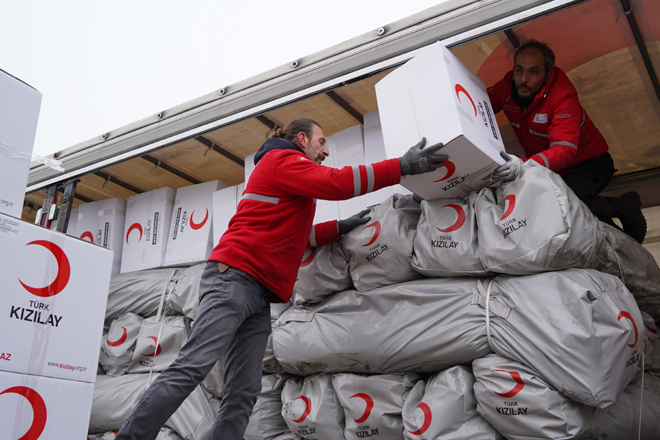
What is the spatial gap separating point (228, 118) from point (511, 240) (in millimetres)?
1629

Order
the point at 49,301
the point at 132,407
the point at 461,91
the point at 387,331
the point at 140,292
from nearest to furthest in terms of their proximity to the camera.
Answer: the point at 49,301, the point at 461,91, the point at 387,331, the point at 132,407, the point at 140,292

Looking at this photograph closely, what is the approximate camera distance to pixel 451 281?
94.3 inches

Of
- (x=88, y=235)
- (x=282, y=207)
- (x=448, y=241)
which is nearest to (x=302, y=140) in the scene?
(x=282, y=207)

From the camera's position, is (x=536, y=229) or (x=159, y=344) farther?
(x=159, y=344)

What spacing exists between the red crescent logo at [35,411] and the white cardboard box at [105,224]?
231cm

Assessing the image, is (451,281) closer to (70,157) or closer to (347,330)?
(347,330)

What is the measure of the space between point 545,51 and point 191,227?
7.55ft

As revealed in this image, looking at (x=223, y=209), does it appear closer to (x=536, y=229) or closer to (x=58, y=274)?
(x=58, y=274)

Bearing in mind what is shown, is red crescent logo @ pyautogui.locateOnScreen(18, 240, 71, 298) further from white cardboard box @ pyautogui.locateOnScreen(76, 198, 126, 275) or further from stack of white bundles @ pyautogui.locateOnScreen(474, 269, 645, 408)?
white cardboard box @ pyautogui.locateOnScreen(76, 198, 126, 275)

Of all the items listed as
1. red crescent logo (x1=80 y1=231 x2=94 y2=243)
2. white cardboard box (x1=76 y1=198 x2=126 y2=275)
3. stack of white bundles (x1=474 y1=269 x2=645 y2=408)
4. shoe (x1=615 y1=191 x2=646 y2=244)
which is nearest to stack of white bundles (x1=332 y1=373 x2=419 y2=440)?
stack of white bundles (x1=474 y1=269 x2=645 y2=408)

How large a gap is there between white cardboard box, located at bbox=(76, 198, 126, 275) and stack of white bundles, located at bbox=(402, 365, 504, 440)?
8.08 ft

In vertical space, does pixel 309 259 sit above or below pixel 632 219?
below

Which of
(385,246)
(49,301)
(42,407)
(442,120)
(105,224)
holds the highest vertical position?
(105,224)

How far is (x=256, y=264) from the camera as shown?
2.35 metres
